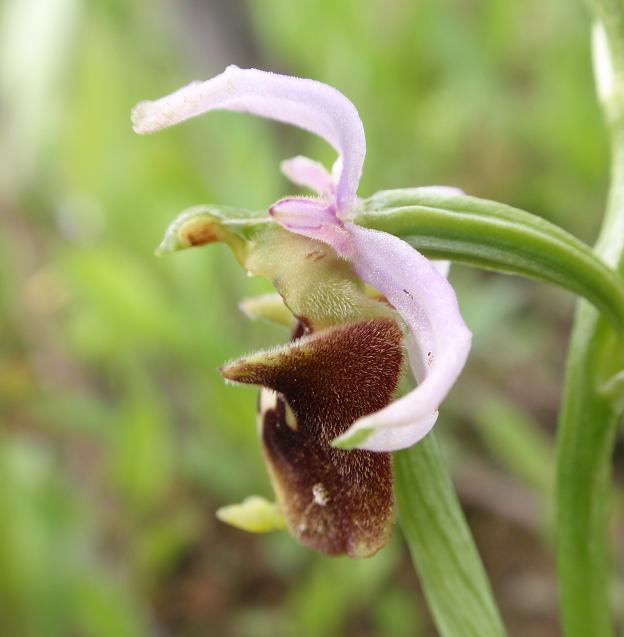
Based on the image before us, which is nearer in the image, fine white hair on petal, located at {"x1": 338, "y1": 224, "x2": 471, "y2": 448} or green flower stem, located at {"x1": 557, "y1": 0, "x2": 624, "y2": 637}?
fine white hair on petal, located at {"x1": 338, "y1": 224, "x2": 471, "y2": 448}

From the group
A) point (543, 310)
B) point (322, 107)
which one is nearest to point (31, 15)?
point (543, 310)

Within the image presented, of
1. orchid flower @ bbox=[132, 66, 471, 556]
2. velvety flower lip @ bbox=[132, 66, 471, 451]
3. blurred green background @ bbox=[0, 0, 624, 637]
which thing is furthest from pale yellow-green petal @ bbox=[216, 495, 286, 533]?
blurred green background @ bbox=[0, 0, 624, 637]

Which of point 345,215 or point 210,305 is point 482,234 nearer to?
point 345,215

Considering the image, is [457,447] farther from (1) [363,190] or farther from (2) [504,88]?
(2) [504,88]

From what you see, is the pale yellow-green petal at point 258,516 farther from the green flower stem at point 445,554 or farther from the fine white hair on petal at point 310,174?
the fine white hair on petal at point 310,174

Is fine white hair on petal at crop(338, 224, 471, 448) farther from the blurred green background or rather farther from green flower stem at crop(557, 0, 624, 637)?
the blurred green background

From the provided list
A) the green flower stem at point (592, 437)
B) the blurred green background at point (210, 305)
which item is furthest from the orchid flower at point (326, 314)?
the blurred green background at point (210, 305)

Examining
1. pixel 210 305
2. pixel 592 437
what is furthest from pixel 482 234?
pixel 210 305
